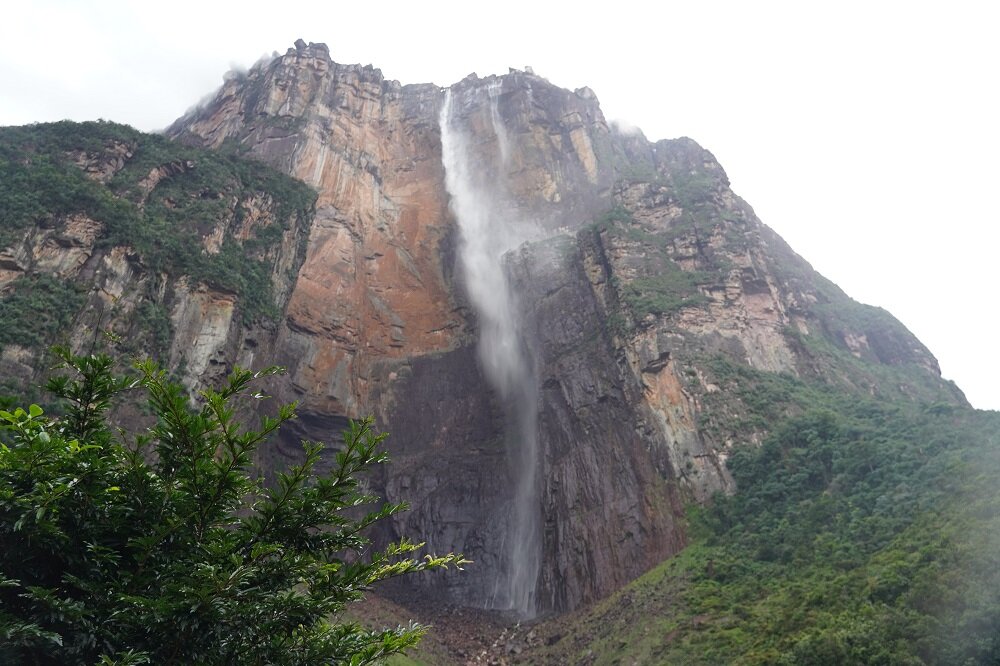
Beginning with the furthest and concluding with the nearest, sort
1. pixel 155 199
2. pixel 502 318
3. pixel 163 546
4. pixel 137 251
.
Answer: pixel 502 318, pixel 155 199, pixel 137 251, pixel 163 546

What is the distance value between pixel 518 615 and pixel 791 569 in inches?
543

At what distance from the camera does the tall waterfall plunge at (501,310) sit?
114ft

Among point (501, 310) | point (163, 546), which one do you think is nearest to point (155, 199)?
point (501, 310)

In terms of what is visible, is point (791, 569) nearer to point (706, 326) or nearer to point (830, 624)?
point (830, 624)

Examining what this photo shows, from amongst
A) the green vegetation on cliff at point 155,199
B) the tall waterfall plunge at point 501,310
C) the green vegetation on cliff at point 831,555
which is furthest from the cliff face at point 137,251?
the green vegetation on cliff at point 831,555

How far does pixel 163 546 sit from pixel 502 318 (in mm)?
41838

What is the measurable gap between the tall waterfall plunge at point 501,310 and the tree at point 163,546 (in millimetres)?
28962

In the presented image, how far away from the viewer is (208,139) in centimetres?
5688

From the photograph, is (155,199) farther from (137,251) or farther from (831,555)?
(831,555)

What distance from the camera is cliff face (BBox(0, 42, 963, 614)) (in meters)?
31.3

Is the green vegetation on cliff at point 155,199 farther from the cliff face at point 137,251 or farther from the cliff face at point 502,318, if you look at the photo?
the cliff face at point 502,318

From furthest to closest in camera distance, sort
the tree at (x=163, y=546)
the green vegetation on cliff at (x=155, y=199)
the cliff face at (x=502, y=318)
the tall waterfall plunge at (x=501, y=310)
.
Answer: the tall waterfall plunge at (x=501, y=310) < the cliff face at (x=502, y=318) < the green vegetation on cliff at (x=155, y=199) < the tree at (x=163, y=546)

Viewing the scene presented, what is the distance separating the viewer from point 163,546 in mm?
4605

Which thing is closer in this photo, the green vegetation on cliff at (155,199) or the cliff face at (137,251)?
the cliff face at (137,251)
